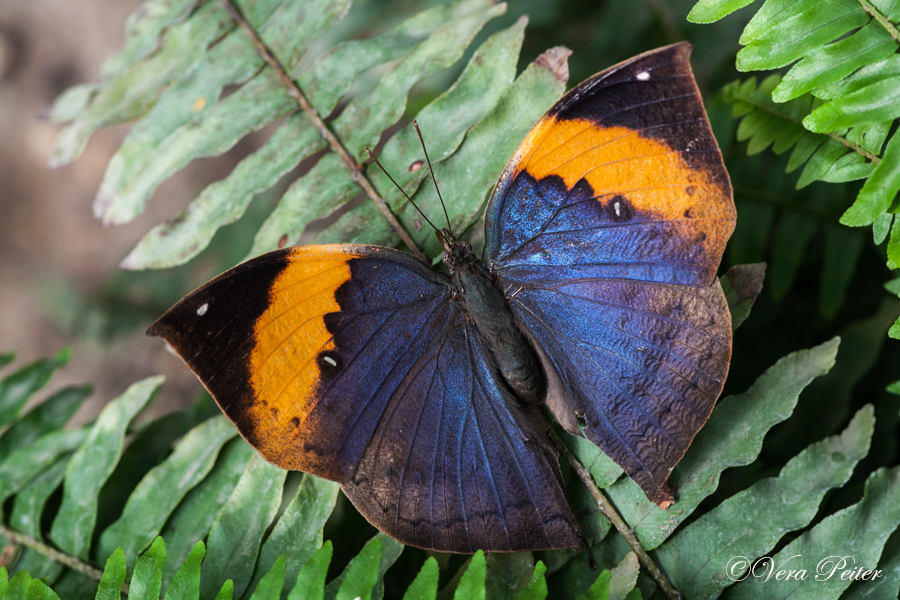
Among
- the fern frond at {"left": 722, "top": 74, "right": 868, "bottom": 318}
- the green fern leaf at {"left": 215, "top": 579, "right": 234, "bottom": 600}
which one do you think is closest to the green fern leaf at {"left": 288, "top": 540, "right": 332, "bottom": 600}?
the green fern leaf at {"left": 215, "top": 579, "right": 234, "bottom": 600}

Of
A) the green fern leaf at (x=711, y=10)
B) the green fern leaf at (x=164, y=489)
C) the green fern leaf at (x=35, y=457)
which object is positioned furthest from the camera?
the green fern leaf at (x=35, y=457)

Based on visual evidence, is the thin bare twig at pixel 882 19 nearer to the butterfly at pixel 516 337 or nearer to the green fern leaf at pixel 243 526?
the butterfly at pixel 516 337

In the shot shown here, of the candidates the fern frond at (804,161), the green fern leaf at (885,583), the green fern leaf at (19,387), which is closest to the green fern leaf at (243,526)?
the green fern leaf at (19,387)

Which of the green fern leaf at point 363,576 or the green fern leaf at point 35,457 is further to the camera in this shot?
the green fern leaf at point 35,457

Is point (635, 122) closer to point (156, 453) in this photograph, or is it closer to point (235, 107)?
point (235, 107)

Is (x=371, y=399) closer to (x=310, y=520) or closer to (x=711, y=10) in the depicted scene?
(x=310, y=520)

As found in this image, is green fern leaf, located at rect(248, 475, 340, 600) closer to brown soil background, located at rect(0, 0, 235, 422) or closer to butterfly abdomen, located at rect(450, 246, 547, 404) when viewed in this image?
butterfly abdomen, located at rect(450, 246, 547, 404)

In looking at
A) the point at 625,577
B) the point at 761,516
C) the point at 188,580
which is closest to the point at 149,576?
the point at 188,580
